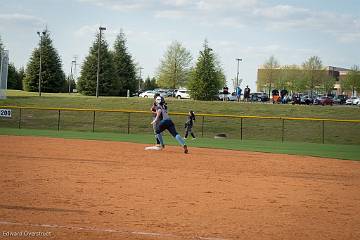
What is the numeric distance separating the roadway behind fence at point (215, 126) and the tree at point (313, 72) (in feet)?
196

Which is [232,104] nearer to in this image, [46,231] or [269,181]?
[269,181]

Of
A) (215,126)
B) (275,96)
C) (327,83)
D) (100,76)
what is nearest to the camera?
(215,126)

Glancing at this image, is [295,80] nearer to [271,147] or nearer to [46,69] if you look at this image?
[46,69]

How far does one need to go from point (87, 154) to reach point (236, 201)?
871 centimetres

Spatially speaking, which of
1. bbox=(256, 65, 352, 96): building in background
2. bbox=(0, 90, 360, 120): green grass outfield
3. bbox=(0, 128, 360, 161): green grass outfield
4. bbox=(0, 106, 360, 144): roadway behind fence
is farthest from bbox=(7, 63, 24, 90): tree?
bbox=(0, 128, 360, 161): green grass outfield

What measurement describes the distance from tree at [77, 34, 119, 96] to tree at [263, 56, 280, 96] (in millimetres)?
44502

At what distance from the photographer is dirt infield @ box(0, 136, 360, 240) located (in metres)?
6.61

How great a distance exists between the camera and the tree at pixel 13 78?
291 ft

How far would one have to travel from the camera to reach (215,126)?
3856cm

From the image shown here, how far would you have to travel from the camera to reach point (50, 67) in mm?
70562

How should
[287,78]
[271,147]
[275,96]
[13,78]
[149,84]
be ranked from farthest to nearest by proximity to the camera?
[149,84] → [287,78] → [13,78] → [275,96] → [271,147]

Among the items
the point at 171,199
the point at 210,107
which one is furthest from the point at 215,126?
the point at 171,199

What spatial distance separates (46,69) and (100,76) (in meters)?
8.33

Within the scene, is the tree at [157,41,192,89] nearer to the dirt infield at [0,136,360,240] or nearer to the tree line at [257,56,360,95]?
the tree line at [257,56,360,95]
